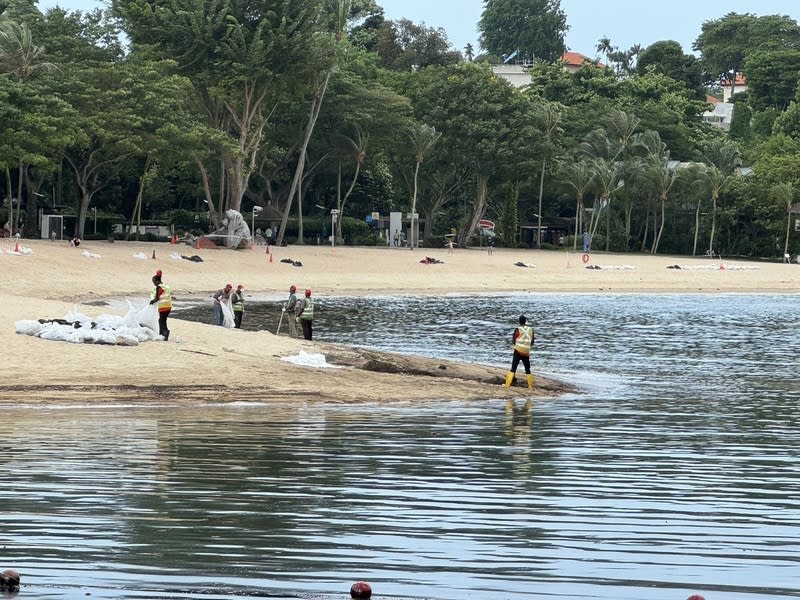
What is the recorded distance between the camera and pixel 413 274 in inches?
2921

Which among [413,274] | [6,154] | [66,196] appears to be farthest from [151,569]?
[66,196]

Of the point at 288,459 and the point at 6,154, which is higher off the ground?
the point at 6,154

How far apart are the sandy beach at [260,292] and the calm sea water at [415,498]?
1.48 m

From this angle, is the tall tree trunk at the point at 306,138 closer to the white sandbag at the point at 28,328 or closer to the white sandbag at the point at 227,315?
the white sandbag at the point at 227,315

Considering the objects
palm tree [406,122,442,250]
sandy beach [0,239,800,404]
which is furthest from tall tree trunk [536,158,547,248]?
palm tree [406,122,442,250]

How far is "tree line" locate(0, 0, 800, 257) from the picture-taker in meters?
73.9

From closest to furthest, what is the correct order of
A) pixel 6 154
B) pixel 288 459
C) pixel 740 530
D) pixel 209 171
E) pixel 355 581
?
pixel 355 581 < pixel 740 530 < pixel 288 459 < pixel 6 154 < pixel 209 171

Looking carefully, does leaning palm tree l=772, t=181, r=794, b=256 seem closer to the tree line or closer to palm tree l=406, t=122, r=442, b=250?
the tree line

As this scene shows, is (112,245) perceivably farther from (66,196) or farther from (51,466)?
(51,466)

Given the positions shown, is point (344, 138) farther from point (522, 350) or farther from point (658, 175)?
point (522, 350)

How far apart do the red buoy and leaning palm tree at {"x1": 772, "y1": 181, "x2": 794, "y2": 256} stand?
9646 cm

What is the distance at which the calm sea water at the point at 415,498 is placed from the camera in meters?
10.8

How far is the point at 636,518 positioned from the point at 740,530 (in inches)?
41.4

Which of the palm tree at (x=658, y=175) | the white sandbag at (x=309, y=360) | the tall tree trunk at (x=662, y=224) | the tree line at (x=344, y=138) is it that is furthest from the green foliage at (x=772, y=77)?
the white sandbag at (x=309, y=360)
